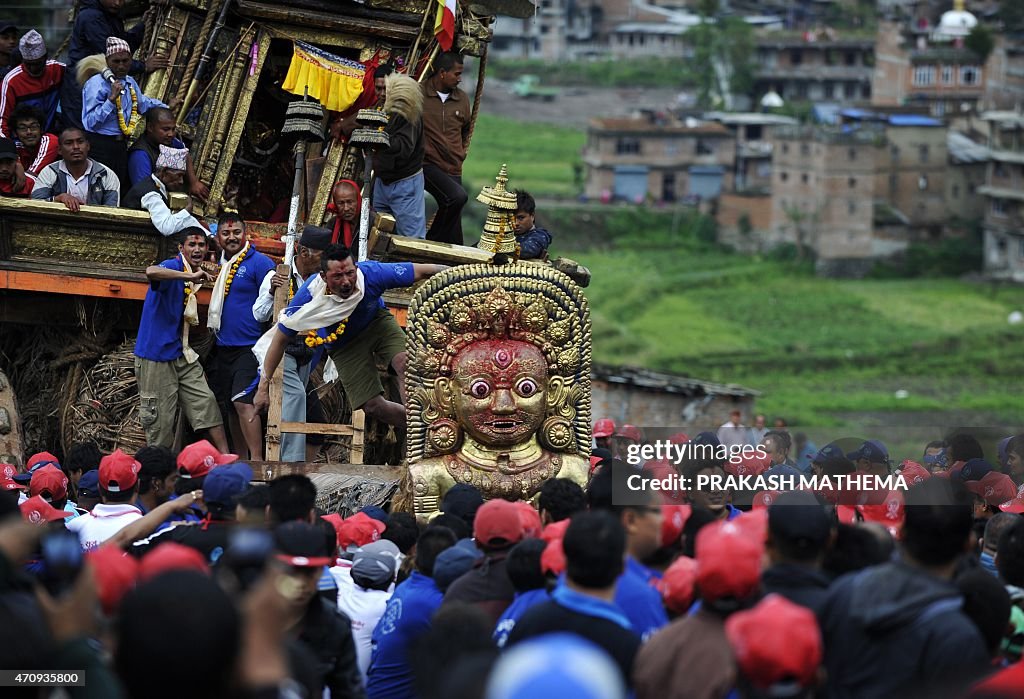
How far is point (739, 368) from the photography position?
68062mm

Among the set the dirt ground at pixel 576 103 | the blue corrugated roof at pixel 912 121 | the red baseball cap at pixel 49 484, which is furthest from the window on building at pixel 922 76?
the red baseball cap at pixel 49 484

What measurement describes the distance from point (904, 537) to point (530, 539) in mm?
1537

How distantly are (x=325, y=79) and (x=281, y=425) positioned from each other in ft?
12.3

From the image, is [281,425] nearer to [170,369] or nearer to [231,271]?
[170,369]

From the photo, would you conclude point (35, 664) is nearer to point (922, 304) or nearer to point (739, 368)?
point (739, 368)

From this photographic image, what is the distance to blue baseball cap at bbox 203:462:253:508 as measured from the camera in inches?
328

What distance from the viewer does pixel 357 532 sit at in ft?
30.9

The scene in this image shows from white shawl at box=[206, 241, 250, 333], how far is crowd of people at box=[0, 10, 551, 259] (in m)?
0.85

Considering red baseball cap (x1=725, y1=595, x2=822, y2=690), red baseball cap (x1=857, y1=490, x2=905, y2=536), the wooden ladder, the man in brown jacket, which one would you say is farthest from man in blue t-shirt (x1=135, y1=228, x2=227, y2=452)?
red baseball cap (x1=725, y1=595, x2=822, y2=690)

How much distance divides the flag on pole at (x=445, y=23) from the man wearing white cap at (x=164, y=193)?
2.23m

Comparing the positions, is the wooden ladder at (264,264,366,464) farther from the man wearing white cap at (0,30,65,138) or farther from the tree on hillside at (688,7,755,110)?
the tree on hillside at (688,7,755,110)

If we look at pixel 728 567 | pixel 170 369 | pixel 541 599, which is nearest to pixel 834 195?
pixel 170 369

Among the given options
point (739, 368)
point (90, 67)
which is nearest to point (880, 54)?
point (739, 368)

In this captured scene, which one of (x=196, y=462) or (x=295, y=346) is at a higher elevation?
(x=295, y=346)
